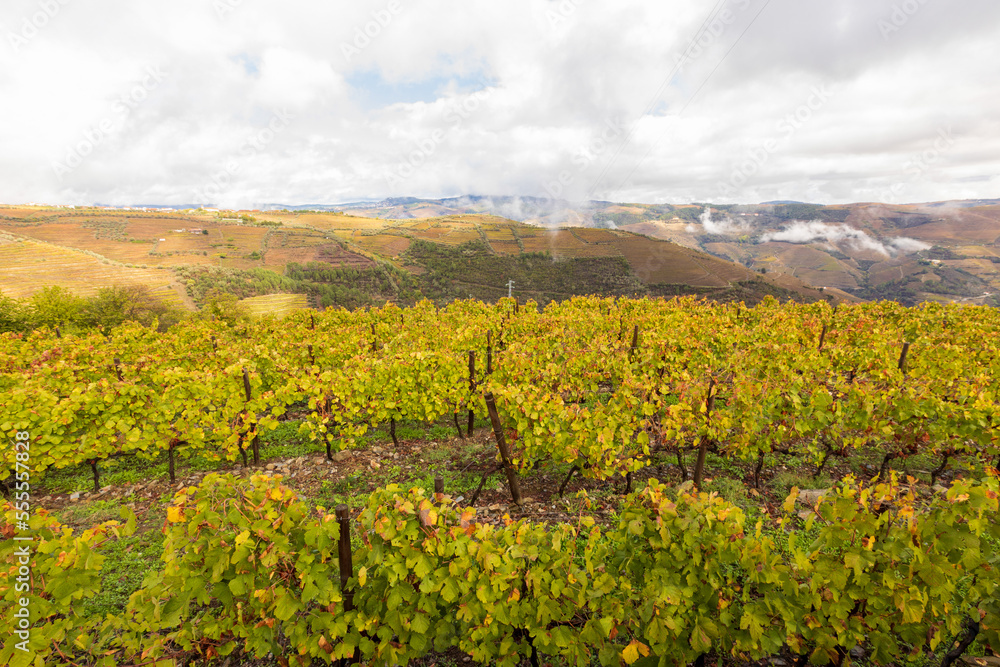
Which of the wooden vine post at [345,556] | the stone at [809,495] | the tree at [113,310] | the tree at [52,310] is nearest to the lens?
the wooden vine post at [345,556]

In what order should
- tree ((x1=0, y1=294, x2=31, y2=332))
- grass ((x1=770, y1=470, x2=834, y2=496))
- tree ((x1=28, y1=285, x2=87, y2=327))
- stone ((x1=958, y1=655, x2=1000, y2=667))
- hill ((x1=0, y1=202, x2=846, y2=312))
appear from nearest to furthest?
stone ((x1=958, y1=655, x2=1000, y2=667))
grass ((x1=770, y1=470, x2=834, y2=496))
tree ((x1=0, y1=294, x2=31, y2=332))
tree ((x1=28, y1=285, x2=87, y2=327))
hill ((x1=0, y1=202, x2=846, y2=312))

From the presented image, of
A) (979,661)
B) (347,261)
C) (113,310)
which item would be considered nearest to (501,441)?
(979,661)

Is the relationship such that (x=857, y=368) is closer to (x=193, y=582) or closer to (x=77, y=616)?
(x=193, y=582)

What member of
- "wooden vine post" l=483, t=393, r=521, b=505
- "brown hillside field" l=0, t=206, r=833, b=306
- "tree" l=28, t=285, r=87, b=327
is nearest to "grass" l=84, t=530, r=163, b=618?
"wooden vine post" l=483, t=393, r=521, b=505

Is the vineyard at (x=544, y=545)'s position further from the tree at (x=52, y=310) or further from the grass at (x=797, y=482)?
the tree at (x=52, y=310)

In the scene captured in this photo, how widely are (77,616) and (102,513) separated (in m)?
5.34

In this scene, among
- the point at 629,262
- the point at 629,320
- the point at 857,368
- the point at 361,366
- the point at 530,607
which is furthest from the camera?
the point at 629,262

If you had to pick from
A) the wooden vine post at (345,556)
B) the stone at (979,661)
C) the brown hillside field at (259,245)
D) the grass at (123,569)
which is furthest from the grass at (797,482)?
the brown hillside field at (259,245)

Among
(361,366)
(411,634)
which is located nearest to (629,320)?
(361,366)

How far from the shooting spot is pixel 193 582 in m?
3.11

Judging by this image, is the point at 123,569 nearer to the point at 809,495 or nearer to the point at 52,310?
the point at 809,495

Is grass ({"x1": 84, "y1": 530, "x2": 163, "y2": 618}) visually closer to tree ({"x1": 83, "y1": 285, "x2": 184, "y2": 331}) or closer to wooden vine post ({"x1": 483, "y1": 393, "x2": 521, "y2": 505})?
wooden vine post ({"x1": 483, "y1": 393, "x2": 521, "y2": 505})

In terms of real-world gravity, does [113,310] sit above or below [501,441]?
below

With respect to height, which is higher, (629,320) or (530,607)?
(629,320)
